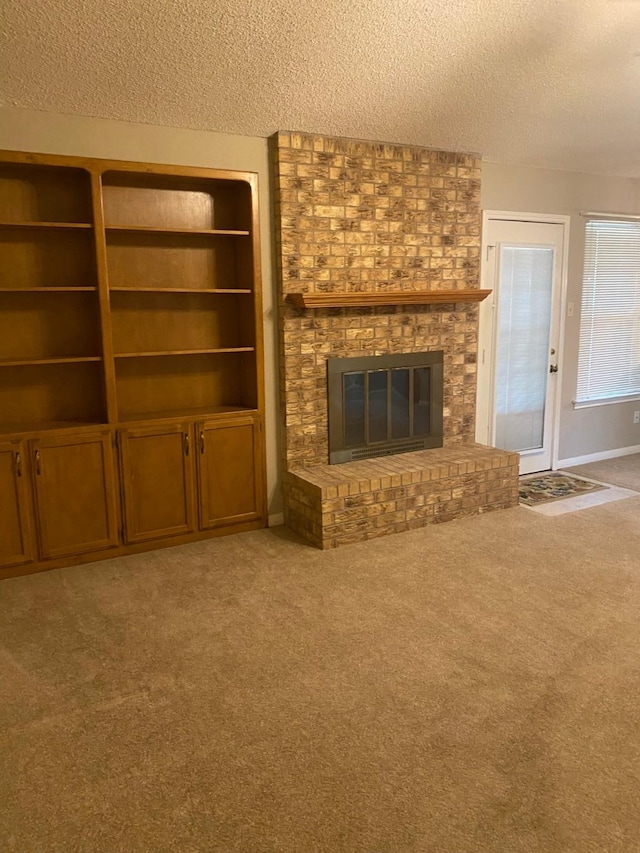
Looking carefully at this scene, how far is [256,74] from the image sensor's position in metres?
3.12

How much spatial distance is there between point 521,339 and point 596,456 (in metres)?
1.47

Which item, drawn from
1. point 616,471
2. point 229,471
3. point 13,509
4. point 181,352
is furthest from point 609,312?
point 13,509

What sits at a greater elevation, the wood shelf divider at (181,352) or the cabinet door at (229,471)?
the wood shelf divider at (181,352)

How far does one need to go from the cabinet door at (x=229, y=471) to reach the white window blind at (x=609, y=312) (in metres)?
3.08

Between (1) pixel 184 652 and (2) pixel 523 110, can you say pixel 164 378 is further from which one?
(2) pixel 523 110

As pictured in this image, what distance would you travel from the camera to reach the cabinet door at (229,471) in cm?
377

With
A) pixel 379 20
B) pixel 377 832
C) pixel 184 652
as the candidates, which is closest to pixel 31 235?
pixel 379 20

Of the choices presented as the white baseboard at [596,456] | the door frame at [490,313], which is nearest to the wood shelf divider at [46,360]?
the door frame at [490,313]

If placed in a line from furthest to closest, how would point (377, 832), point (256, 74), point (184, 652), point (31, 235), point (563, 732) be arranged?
point (31, 235) < point (256, 74) < point (184, 652) < point (563, 732) < point (377, 832)

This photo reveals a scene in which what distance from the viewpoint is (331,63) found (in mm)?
3109

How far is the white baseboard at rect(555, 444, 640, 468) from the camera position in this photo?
5434 millimetres

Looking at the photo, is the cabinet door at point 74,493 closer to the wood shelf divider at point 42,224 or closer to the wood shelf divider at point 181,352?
the wood shelf divider at point 181,352

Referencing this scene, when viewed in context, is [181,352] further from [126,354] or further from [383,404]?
[383,404]

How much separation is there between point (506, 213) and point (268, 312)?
6.81 ft
